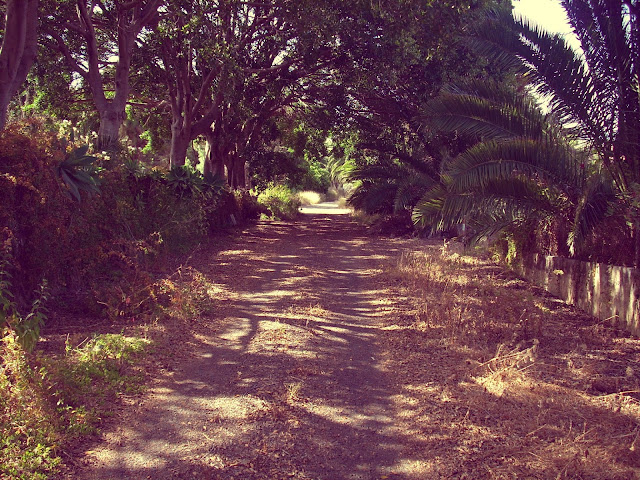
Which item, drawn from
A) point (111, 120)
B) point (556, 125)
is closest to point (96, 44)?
point (111, 120)

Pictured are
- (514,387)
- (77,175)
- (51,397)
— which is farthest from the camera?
(77,175)

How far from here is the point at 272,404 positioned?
440cm

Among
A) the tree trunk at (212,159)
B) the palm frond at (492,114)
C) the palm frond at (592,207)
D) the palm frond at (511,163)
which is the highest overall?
the tree trunk at (212,159)

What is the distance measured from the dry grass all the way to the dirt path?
312 millimetres

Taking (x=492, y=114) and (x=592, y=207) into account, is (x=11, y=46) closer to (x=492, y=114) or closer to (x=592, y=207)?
(x=492, y=114)

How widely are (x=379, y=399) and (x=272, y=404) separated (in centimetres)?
89

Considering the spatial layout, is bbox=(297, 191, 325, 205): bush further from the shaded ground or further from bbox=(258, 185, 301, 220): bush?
the shaded ground

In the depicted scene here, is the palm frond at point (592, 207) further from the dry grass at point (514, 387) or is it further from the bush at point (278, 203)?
the bush at point (278, 203)

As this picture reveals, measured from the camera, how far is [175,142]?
16875 millimetres

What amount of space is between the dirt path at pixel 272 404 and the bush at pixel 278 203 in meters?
17.8

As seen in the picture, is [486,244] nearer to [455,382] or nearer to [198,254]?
[198,254]

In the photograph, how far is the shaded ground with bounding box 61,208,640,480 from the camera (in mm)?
3555

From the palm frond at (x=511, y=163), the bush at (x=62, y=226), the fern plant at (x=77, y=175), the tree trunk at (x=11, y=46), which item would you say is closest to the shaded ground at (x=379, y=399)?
the bush at (x=62, y=226)

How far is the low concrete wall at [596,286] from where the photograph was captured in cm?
661
